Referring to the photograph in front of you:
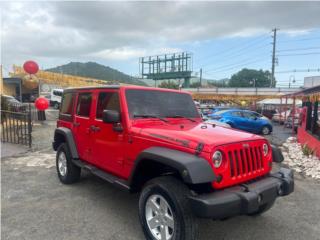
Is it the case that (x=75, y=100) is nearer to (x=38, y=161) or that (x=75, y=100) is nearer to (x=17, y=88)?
(x=38, y=161)

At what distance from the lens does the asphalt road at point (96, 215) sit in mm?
3725

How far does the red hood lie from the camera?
3.15m

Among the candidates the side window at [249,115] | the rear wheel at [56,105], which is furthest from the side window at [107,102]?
the rear wheel at [56,105]

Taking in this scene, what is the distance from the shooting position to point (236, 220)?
13.6ft

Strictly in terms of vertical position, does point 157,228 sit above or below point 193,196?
below

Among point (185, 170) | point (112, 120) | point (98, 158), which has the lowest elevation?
point (98, 158)

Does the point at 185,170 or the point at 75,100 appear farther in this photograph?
the point at 75,100

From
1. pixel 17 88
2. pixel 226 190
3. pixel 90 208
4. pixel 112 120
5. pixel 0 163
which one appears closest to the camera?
pixel 226 190

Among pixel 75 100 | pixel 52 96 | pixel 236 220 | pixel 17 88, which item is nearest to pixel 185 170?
pixel 236 220

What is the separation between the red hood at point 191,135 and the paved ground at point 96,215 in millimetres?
1339

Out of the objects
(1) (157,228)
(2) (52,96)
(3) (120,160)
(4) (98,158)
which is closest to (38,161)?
(4) (98,158)

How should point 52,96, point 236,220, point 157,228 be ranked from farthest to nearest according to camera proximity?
point 52,96 < point 236,220 < point 157,228

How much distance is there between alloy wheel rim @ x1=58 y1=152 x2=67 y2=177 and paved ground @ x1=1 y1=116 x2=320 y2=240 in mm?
252

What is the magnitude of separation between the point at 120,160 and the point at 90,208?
1093 millimetres
